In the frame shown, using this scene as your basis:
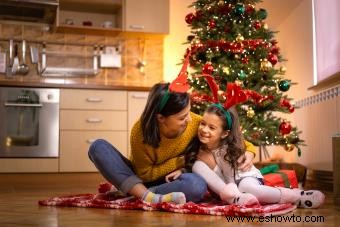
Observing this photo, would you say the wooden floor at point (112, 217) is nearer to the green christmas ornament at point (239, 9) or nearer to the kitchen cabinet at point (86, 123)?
the green christmas ornament at point (239, 9)

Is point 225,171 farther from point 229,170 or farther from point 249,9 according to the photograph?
point 249,9

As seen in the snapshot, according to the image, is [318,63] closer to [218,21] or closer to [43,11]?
[218,21]

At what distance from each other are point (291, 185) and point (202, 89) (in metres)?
0.87

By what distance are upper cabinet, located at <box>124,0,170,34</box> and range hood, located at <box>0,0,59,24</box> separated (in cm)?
62

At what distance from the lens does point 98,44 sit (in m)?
4.03

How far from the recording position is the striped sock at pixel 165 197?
1549 mm

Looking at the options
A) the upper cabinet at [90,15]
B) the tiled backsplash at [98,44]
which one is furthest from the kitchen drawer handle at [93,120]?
the upper cabinet at [90,15]

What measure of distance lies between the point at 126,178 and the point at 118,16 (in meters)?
2.66

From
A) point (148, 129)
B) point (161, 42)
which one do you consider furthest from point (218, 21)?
point (161, 42)

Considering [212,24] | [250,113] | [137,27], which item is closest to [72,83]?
[137,27]

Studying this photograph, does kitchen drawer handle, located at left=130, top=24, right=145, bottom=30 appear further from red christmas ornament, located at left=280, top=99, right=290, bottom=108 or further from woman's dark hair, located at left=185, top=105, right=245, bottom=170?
woman's dark hair, located at left=185, top=105, right=245, bottom=170

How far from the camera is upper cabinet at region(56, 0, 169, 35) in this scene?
381 centimetres

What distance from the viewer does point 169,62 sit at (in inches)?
168

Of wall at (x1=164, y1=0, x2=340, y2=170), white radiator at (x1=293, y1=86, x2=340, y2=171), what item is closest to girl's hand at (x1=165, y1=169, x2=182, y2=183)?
white radiator at (x1=293, y1=86, x2=340, y2=171)
